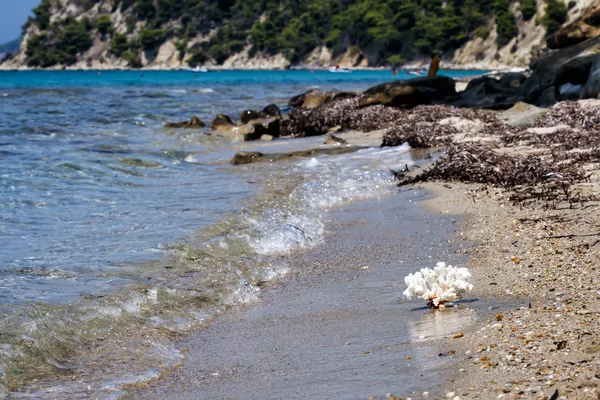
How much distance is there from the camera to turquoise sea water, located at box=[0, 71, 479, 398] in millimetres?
4977

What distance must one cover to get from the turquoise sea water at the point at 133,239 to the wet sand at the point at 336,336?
0.28 m

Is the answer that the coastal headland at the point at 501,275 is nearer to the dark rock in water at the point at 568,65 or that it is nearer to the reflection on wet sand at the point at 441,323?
the reflection on wet sand at the point at 441,323

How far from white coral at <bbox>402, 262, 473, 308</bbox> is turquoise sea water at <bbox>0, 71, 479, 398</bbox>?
1464 mm

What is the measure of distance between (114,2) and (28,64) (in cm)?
2485

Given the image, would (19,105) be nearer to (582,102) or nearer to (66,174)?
(66,174)

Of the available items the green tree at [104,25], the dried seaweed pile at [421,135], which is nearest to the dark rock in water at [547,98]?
the dried seaweed pile at [421,135]

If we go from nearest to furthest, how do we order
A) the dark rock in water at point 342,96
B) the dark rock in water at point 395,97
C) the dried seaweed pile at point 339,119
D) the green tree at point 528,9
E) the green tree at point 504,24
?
1. the dried seaweed pile at point 339,119
2. the dark rock in water at point 395,97
3. the dark rock in water at point 342,96
4. the green tree at point 504,24
5. the green tree at point 528,9

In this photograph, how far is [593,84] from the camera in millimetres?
16453

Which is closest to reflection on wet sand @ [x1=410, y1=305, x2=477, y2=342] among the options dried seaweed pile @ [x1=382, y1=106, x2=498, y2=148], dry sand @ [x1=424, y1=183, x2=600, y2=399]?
dry sand @ [x1=424, y1=183, x2=600, y2=399]

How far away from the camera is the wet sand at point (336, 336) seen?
3.93 metres

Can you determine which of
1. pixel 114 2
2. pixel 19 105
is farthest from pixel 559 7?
pixel 114 2

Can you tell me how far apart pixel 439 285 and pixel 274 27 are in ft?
514

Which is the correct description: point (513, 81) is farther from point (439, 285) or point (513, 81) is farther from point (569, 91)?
point (439, 285)

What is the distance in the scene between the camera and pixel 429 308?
16.5 ft
